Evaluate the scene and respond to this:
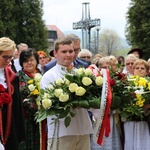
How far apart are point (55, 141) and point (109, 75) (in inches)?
33.9

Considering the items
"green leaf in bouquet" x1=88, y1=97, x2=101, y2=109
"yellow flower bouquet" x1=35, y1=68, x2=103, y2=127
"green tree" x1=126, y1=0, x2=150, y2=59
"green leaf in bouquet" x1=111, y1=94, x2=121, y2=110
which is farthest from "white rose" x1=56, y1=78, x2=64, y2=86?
"green tree" x1=126, y1=0, x2=150, y2=59

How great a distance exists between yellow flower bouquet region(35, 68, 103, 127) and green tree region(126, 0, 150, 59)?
755 inches

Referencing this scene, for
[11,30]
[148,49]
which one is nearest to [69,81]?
[148,49]

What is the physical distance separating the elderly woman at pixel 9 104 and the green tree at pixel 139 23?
61.3 ft

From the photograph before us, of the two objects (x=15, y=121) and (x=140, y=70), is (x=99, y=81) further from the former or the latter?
(x=140, y=70)

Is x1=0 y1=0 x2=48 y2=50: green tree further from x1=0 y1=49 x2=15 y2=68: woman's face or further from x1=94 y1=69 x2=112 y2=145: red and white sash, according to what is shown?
x1=94 y1=69 x2=112 y2=145: red and white sash

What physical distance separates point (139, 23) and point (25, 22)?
10.8m

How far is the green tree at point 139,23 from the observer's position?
22.7m

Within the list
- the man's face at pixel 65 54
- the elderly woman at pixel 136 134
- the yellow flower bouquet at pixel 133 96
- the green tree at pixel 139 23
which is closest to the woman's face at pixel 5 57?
the man's face at pixel 65 54

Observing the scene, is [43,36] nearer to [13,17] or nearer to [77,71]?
[13,17]

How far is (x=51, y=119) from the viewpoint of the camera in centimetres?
373

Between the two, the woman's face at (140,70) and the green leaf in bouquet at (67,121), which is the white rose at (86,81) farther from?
the woman's face at (140,70)

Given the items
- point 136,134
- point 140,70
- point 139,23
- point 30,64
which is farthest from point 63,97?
point 139,23

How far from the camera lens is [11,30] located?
28.1 metres
